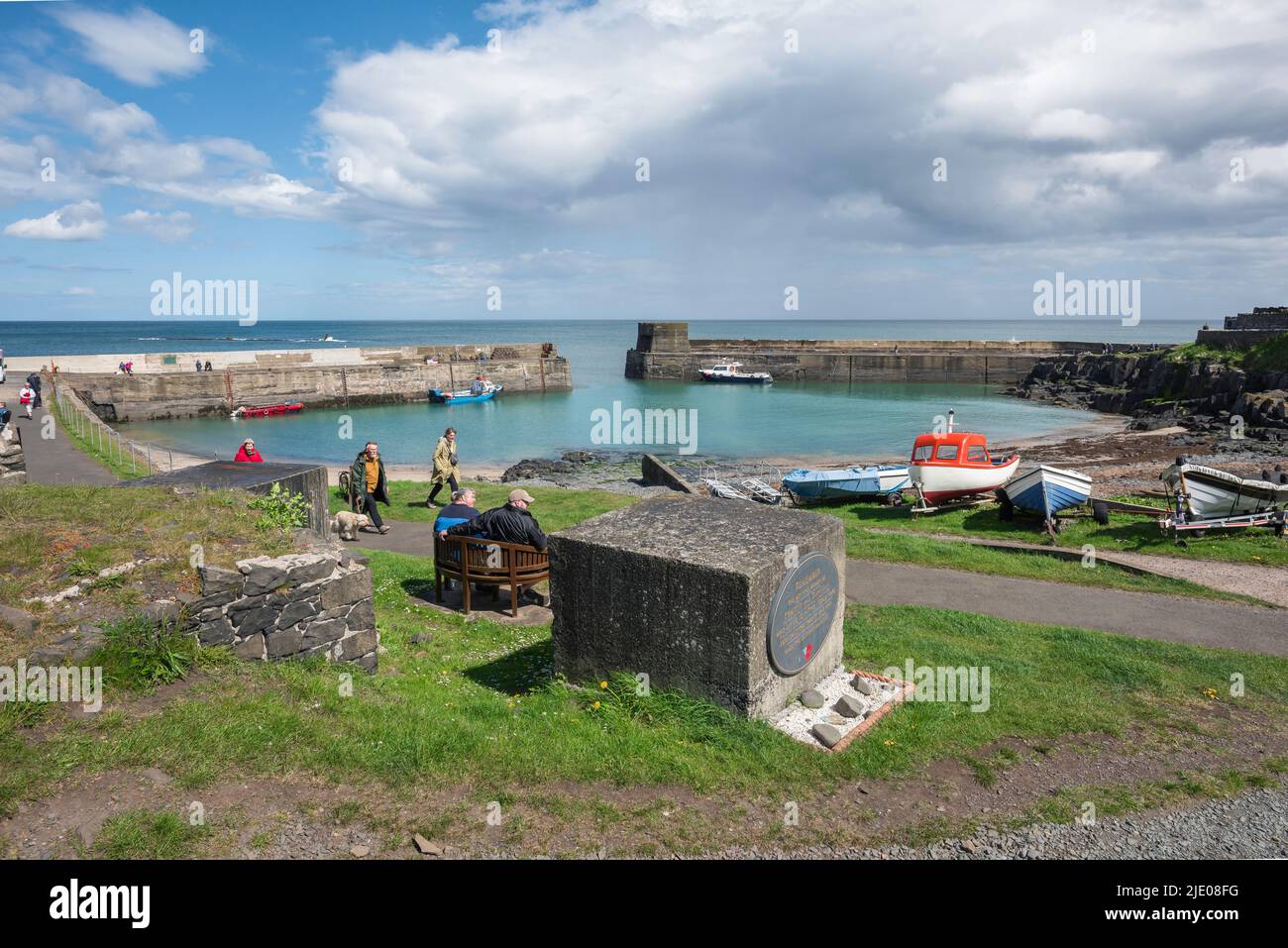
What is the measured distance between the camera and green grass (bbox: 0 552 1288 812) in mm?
4672

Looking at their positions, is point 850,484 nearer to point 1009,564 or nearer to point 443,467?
point 1009,564

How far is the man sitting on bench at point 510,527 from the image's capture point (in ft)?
27.6

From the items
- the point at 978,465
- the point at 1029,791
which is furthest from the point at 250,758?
the point at 978,465

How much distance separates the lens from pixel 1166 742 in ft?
18.7

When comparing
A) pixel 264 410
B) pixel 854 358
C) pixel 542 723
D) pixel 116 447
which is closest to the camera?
pixel 542 723

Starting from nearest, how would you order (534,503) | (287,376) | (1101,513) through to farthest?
(1101,513) < (534,503) < (287,376)

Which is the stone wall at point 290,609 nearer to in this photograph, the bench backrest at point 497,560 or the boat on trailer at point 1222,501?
the bench backrest at point 497,560

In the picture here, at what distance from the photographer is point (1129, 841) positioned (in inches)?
176

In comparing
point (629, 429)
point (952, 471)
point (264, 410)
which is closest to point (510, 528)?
point (952, 471)

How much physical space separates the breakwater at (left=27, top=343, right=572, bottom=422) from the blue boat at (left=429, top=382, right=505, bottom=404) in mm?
1915

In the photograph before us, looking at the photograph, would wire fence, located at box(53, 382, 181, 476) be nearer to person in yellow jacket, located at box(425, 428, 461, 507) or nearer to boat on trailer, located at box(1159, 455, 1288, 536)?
person in yellow jacket, located at box(425, 428, 461, 507)

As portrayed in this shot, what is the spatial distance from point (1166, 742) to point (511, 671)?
5.17m

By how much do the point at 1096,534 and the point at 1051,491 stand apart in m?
1.00

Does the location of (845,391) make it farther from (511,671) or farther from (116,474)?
(511,671)
